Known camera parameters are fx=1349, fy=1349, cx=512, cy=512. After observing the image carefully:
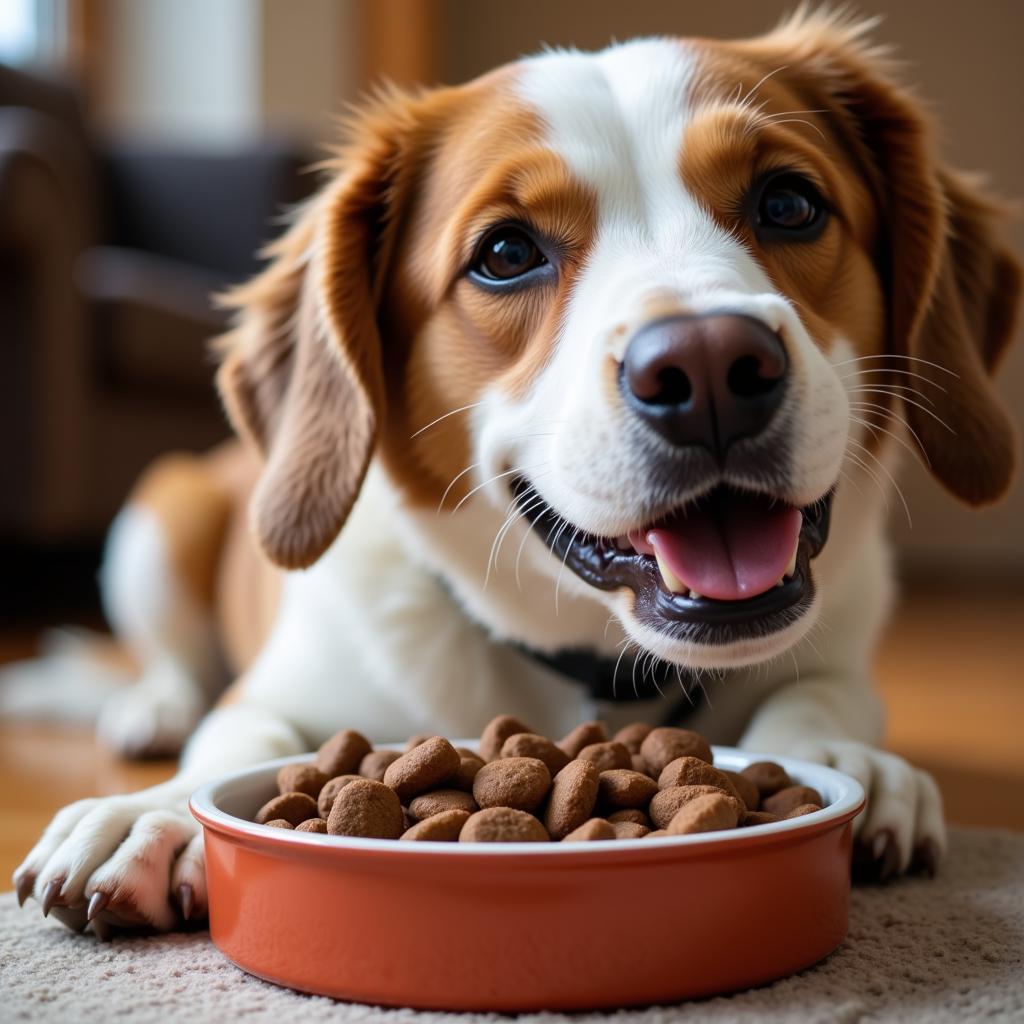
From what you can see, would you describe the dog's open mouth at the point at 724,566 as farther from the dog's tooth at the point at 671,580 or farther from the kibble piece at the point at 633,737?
the kibble piece at the point at 633,737

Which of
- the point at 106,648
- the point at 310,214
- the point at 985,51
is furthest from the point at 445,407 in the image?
the point at 985,51

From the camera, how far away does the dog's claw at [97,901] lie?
51.3 inches

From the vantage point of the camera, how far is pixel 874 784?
151cm

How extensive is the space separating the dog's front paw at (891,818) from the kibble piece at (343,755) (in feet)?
1.73

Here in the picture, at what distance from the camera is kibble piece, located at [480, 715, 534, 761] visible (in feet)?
4.66

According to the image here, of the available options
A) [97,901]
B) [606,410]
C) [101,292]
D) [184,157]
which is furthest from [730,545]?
[184,157]

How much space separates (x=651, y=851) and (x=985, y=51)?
23.2 ft

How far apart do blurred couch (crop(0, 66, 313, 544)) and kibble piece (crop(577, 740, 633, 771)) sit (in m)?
2.33

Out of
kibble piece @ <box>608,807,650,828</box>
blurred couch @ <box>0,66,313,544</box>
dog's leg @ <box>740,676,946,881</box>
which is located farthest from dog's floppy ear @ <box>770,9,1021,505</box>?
blurred couch @ <box>0,66,313,544</box>

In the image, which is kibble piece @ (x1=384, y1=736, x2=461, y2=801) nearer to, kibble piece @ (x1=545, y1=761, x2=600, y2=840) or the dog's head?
kibble piece @ (x1=545, y1=761, x2=600, y2=840)

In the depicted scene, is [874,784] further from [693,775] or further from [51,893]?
[51,893]

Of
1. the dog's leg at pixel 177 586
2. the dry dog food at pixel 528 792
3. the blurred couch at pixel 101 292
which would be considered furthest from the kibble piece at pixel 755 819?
the blurred couch at pixel 101 292

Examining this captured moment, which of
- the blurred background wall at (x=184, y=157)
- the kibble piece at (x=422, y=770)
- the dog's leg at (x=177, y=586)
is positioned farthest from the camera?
the blurred background wall at (x=184, y=157)

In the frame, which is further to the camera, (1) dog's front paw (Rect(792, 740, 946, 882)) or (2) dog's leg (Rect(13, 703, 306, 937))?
(1) dog's front paw (Rect(792, 740, 946, 882))
